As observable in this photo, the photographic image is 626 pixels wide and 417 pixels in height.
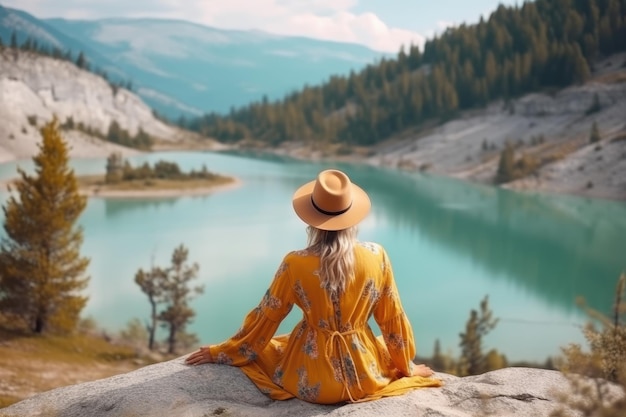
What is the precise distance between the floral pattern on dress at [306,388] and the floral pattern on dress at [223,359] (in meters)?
0.80

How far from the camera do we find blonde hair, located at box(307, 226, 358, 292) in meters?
5.01

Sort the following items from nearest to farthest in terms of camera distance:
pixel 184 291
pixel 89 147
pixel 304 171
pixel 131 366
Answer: pixel 131 366
pixel 184 291
pixel 304 171
pixel 89 147

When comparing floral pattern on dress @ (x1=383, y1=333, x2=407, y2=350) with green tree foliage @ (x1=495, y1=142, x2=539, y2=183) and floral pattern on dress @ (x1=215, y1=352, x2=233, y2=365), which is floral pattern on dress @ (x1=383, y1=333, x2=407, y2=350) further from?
green tree foliage @ (x1=495, y1=142, x2=539, y2=183)

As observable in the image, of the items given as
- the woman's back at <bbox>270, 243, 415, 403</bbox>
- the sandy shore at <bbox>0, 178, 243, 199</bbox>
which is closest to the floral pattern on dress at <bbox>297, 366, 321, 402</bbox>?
the woman's back at <bbox>270, 243, 415, 403</bbox>

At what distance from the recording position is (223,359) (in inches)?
229

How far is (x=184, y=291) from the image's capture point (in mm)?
23797

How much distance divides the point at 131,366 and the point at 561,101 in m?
77.9

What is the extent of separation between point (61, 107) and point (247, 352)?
125 meters

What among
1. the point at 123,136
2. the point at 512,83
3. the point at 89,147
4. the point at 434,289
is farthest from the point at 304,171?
the point at 434,289

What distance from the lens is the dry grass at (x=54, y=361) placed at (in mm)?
15914

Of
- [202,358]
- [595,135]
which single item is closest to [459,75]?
[595,135]

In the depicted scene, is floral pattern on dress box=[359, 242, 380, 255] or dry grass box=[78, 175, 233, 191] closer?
floral pattern on dress box=[359, 242, 380, 255]

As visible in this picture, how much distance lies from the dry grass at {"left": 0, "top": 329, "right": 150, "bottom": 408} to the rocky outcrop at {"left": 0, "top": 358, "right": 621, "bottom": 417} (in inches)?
387

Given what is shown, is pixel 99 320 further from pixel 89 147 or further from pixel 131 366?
pixel 89 147
